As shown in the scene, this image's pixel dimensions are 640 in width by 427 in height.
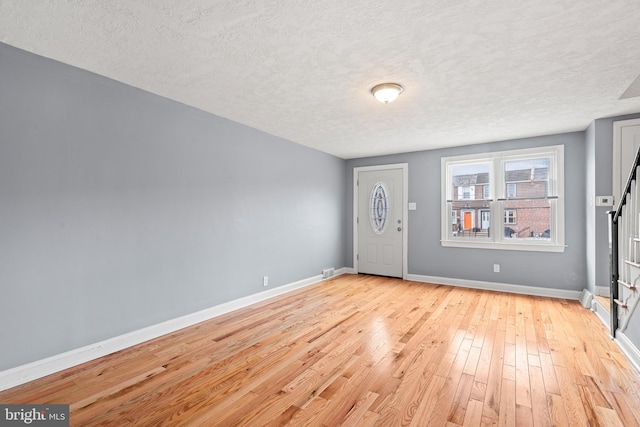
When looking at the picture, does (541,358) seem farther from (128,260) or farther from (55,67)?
(55,67)

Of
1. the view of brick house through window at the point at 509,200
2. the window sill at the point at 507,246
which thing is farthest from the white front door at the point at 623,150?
the window sill at the point at 507,246

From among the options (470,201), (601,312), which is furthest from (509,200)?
(601,312)

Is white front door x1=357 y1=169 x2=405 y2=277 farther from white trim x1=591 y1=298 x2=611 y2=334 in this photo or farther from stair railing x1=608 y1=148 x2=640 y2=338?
stair railing x1=608 y1=148 x2=640 y2=338

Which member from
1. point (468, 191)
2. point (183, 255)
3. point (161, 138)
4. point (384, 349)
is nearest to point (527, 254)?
point (468, 191)

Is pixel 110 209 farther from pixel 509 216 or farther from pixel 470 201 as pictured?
pixel 509 216

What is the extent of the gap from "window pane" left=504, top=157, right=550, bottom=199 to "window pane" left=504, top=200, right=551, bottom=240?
129mm

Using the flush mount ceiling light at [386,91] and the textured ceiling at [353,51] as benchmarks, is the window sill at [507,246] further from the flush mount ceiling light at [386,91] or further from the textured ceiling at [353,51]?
the flush mount ceiling light at [386,91]

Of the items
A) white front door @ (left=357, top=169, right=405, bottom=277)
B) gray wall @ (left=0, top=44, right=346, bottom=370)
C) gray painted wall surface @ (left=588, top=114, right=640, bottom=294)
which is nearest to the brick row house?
gray painted wall surface @ (left=588, top=114, right=640, bottom=294)

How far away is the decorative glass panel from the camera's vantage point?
234 inches

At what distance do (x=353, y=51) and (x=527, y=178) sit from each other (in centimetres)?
394

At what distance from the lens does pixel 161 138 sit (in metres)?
3.10

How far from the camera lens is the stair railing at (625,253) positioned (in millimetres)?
2445

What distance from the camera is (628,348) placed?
2533 millimetres

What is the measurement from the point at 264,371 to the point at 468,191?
14.6 ft
